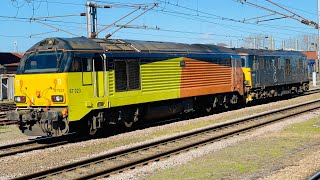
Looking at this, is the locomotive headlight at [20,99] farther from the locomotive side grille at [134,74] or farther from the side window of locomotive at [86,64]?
the locomotive side grille at [134,74]

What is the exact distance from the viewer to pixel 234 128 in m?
16.4

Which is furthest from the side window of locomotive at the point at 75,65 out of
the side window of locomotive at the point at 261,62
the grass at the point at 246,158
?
the side window of locomotive at the point at 261,62

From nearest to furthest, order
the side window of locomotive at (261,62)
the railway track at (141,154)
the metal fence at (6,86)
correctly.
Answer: the railway track at (141,154) < the side window of locomotive at (261,62) < the metal fence at (6,86)

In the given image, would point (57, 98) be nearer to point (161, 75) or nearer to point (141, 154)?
point (141, 154)

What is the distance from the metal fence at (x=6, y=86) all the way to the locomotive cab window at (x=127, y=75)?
21279mm

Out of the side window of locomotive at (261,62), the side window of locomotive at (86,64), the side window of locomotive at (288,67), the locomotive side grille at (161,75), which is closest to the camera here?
the side window of locomotive at (86,64)

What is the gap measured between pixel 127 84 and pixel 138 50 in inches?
64.3

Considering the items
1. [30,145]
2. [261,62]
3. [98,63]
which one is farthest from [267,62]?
[30,145]

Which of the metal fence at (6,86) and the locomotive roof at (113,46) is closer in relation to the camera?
the locomotive roof at (113,46)

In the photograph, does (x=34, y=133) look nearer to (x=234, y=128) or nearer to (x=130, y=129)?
(x=130, y=129)

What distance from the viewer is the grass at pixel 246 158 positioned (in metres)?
9.16

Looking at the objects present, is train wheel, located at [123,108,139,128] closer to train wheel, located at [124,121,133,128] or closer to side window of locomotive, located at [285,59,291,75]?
train wheel, located at [124,121,133,128]

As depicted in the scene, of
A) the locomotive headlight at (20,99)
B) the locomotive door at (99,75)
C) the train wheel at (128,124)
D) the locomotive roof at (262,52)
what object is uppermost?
the locomotive roof at (262,52)

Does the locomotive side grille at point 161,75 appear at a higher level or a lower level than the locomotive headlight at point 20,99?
higher
